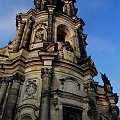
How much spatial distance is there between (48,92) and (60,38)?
344 inches

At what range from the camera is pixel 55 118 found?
12.8 m

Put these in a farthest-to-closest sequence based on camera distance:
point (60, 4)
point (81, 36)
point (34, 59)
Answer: point (60, 4) < point (81, 36) < point (34, 59)

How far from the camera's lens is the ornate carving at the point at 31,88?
1412 centimetres

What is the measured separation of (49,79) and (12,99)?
2.49 metres

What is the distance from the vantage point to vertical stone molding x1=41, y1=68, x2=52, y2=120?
12.4 m

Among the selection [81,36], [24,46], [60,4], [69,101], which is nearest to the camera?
[69,101]

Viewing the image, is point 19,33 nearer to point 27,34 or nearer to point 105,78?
point 27,34

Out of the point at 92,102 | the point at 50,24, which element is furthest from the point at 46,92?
the point at 50,24

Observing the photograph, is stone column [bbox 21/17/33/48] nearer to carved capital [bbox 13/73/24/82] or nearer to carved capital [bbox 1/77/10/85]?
carved capital [bbox 13/73/24/82]

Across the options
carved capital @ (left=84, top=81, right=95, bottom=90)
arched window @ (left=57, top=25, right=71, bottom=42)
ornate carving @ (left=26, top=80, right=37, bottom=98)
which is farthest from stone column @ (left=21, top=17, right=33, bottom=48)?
carved capital @ (left=84, top=81, right=95, bottom=90)

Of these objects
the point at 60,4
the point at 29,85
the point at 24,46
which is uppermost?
the point at 60,4

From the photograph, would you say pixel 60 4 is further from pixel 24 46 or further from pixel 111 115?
pixel 111 115

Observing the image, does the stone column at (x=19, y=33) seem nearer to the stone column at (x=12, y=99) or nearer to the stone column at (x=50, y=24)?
the stone column at (x=50, y=24)

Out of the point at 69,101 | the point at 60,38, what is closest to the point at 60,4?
the point at 60,38
